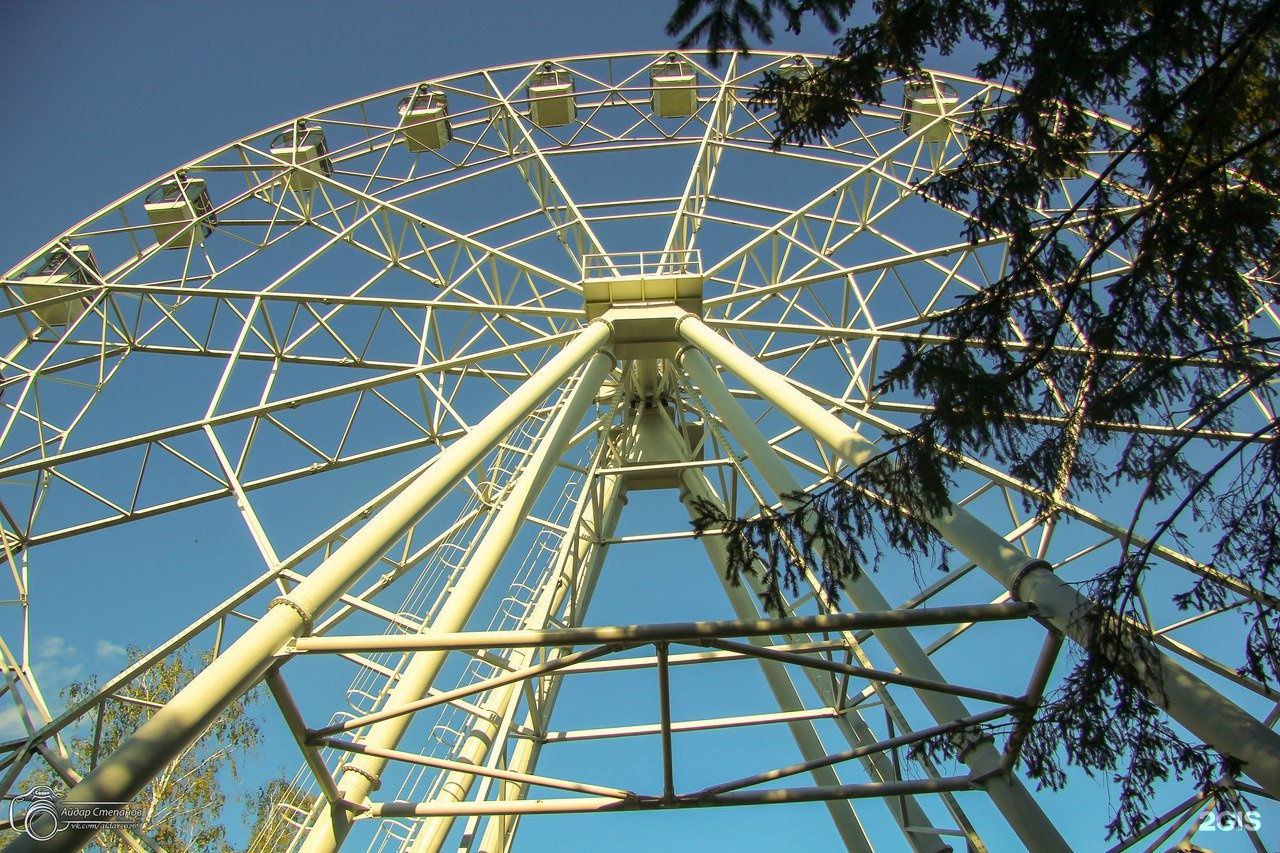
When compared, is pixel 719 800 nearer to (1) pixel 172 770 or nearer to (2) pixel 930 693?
(2) pixel 930 693

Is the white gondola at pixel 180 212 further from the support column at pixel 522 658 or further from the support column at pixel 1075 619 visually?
Result: the support column at pixel 1075 619

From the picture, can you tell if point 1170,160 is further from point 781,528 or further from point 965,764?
point 965,764

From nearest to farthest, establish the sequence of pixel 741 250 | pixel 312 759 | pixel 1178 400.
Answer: pixel 1178 400 < pixel 312 759 < pixel 741 250

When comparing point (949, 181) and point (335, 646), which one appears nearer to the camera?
point (335, 646)

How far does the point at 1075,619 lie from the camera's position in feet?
20.5

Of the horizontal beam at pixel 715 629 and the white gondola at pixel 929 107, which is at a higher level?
the white gondola at pixel 929 107

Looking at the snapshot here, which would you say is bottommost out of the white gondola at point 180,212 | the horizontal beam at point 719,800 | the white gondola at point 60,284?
the horizontal beam at point 719,800

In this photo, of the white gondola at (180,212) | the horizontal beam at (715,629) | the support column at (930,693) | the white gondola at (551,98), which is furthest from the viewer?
the white gondola at (551,98)

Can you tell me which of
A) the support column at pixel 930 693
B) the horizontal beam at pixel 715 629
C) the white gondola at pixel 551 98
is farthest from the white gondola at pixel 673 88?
the horizontal beam at pixel 715 629

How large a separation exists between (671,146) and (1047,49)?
37.4ft

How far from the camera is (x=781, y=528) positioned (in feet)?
23.9

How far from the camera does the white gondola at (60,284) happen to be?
13.3 metres

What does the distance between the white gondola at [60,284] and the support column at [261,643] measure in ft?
25.5

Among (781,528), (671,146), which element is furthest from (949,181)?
(671,146)
